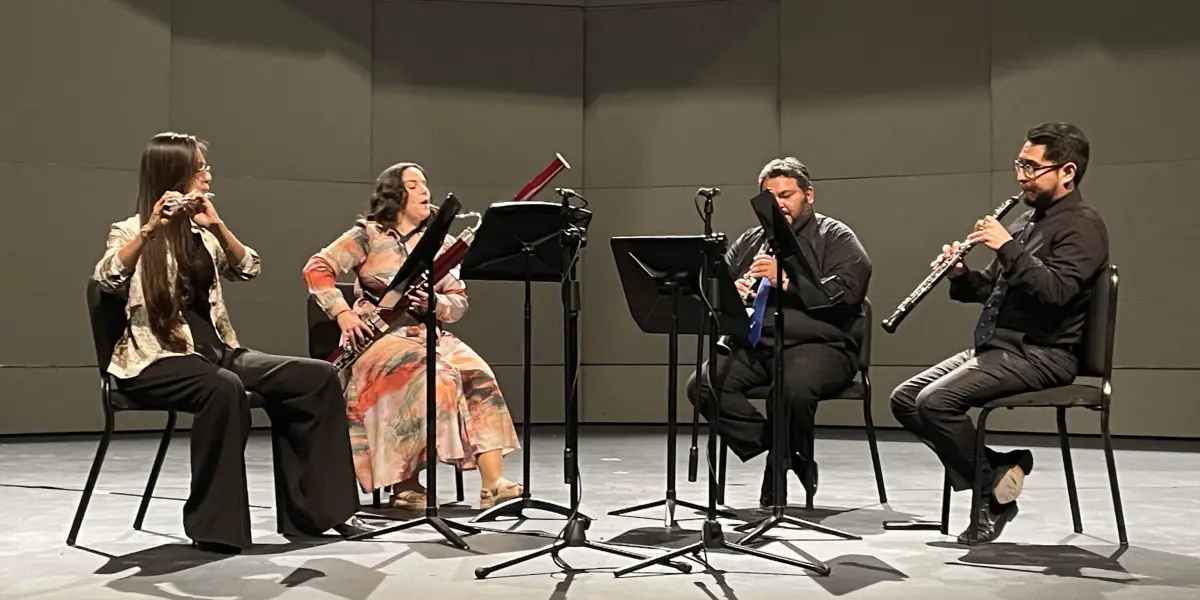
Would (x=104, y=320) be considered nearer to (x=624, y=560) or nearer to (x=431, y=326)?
(x=431, y=326)

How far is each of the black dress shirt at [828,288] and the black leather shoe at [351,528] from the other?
157 cm

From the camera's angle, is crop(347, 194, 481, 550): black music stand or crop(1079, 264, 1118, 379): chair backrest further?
crop(1079, 264, 1118, 379): chair backrest

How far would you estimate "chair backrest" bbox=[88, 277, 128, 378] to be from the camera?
345 centimetres

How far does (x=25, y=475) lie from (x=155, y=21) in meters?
2.93

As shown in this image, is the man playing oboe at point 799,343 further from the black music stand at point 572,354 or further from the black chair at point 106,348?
the black chair at point 106,348

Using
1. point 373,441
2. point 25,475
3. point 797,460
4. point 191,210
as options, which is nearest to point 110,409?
point 191,210

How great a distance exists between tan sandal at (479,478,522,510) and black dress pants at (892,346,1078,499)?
141 cm

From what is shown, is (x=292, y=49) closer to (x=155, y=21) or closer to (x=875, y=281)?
(x=155, y=21)

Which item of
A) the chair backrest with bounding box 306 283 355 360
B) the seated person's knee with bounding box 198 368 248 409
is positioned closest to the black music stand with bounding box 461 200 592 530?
the seated person's knee with bounding box 198 368 248 409

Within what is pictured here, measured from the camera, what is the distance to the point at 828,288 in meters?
4.23

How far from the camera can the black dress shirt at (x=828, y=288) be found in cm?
429

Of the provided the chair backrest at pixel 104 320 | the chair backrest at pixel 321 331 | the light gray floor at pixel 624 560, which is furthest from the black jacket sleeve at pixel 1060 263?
the chair backrest at pixel 104 320

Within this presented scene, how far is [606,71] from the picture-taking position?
7.77 m

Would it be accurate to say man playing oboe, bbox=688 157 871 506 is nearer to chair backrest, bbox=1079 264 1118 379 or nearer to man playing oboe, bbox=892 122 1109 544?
man playing oboe, bbox=892 122 1109 544
